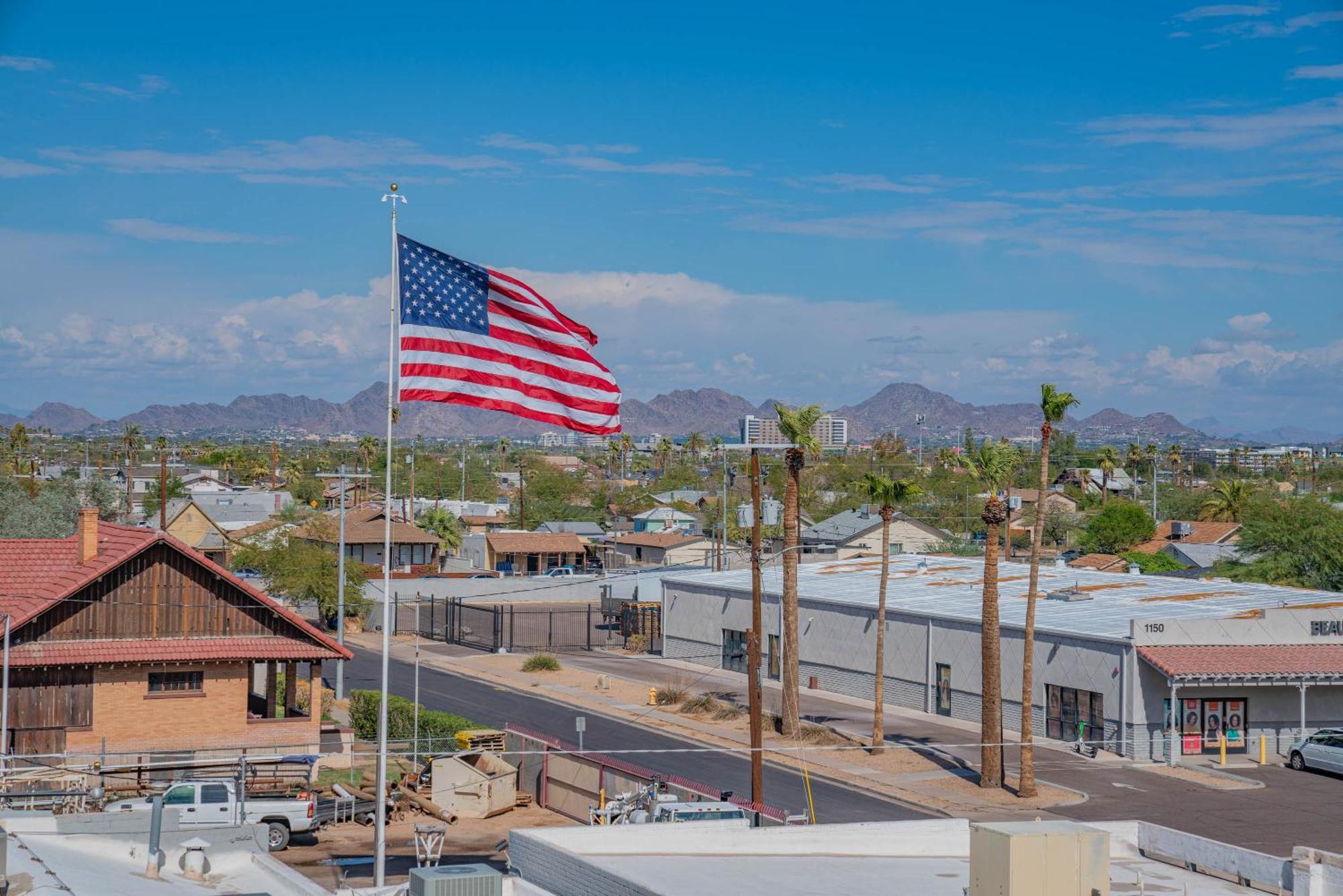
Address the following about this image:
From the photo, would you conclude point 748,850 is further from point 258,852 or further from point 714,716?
point 714,716

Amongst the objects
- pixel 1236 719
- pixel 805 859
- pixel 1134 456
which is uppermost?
pixel 1134 456

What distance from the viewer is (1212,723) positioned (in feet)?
146

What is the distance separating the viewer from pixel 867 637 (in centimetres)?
5547

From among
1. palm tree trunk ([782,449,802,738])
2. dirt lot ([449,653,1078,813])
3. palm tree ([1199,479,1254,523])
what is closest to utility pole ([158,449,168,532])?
dirt lot ([449,653,1078,813])

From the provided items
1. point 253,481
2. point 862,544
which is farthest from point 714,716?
point 253,481

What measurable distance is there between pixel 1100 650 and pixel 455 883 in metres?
33.2

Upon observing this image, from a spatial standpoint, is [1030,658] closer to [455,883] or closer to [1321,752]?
[1321,752]

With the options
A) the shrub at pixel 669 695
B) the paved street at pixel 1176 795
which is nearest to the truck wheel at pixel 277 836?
the paved street at pixel 1176 795

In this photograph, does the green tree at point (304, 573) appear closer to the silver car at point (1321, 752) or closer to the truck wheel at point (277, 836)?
the truck wheel at point (277, 836)

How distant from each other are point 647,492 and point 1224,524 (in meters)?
74.3

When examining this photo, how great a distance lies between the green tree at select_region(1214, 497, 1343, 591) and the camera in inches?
2638

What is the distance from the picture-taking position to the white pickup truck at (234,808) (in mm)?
29938

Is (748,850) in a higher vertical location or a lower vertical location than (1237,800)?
higher

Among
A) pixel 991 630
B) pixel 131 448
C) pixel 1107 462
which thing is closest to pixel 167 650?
pixel 991 630
